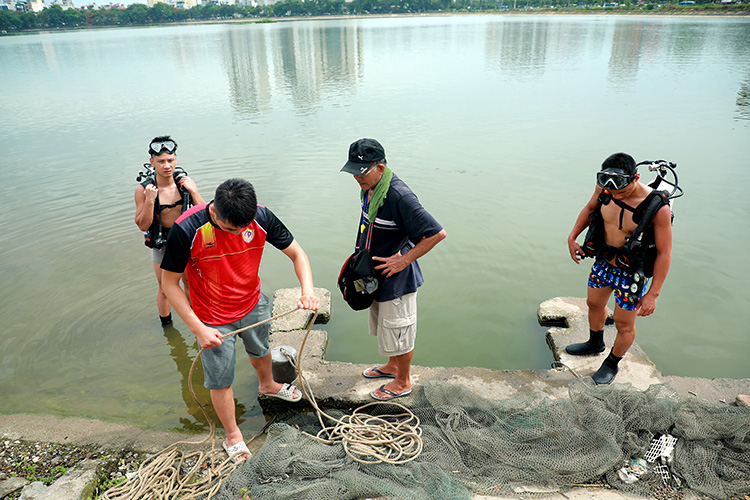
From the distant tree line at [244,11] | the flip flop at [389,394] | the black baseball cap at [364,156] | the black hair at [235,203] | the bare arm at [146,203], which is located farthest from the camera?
the distant tree line at [244,11]

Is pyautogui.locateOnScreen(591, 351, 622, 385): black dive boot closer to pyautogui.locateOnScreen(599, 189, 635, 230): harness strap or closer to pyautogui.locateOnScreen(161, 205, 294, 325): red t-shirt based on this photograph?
pyautogui.locateOnScreen(599, 189, 635, 230): harness strap

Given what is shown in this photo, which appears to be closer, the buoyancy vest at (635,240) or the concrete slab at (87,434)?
the buoyancy vest at (635,240)

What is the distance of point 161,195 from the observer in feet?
13.6

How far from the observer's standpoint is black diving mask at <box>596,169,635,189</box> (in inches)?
129

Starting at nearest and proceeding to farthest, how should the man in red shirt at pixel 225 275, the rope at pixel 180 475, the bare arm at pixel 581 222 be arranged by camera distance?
the man in red shirt at pixel 225 275
the rope at pixel 180 475
the bare arm at pixel 581 222

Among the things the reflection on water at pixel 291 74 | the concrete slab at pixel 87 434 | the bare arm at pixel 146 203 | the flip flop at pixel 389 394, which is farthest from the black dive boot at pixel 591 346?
the reflection on water at pixel 291 74

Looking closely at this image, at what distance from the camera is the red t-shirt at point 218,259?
8.96 ft

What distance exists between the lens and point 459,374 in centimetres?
399

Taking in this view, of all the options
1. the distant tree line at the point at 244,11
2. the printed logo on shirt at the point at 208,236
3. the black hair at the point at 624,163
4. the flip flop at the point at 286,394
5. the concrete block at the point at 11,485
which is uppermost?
the distant tree line at the point at 244,11

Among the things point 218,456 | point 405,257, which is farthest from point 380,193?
point 218,456

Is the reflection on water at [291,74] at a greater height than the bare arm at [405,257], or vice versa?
the reflection on water at [291,74]

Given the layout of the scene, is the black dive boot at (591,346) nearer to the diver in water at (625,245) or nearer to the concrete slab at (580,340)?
the concrete slab at (580,340)

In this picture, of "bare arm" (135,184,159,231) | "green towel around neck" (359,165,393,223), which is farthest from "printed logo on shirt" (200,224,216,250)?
"bare arm" (135,184,159,231)

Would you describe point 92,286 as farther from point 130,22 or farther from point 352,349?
point 130,22
